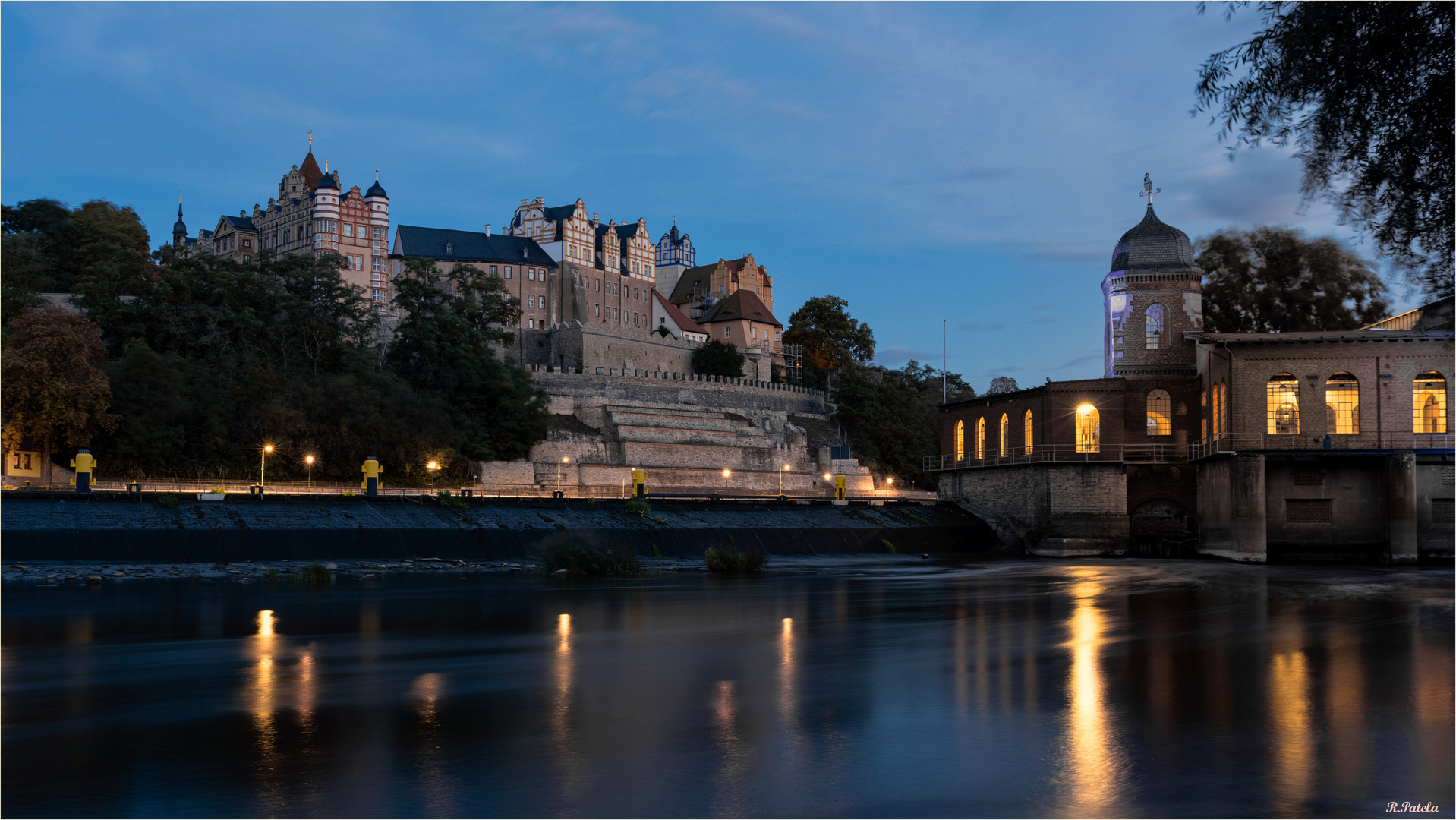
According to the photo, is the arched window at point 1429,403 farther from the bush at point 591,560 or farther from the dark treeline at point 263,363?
the dark treeline at point 263,363

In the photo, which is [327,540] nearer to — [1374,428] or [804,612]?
[804,612]

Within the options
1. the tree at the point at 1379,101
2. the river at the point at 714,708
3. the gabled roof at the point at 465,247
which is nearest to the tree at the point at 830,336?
the gabled roof at the point at 465,247

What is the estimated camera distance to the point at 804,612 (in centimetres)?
2784

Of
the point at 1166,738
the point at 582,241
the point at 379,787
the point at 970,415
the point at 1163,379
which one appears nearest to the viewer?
the point at 379,787

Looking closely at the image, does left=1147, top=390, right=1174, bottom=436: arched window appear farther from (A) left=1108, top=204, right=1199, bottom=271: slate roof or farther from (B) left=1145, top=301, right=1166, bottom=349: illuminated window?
(A) left=1108, top=204, right=1199, bottom=271: slate roof

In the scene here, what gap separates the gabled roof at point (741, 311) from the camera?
439 feet

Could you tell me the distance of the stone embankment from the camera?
38094 mm

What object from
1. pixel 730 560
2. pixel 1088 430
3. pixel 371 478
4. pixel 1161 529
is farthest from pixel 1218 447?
pixel 371 478

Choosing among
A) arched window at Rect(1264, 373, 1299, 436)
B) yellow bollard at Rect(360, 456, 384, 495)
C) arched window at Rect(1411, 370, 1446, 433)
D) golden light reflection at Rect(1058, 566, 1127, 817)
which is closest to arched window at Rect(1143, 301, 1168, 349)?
arched window at Rect(1264, 373, 1299, 436)

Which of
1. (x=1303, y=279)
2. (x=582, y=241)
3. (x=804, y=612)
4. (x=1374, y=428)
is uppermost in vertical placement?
(x=582, y=241)

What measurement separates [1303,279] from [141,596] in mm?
67457

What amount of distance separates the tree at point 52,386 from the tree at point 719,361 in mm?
67178

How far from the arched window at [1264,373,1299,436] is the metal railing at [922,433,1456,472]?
56 cm

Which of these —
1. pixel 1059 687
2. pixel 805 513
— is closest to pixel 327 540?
pixel 805 513
